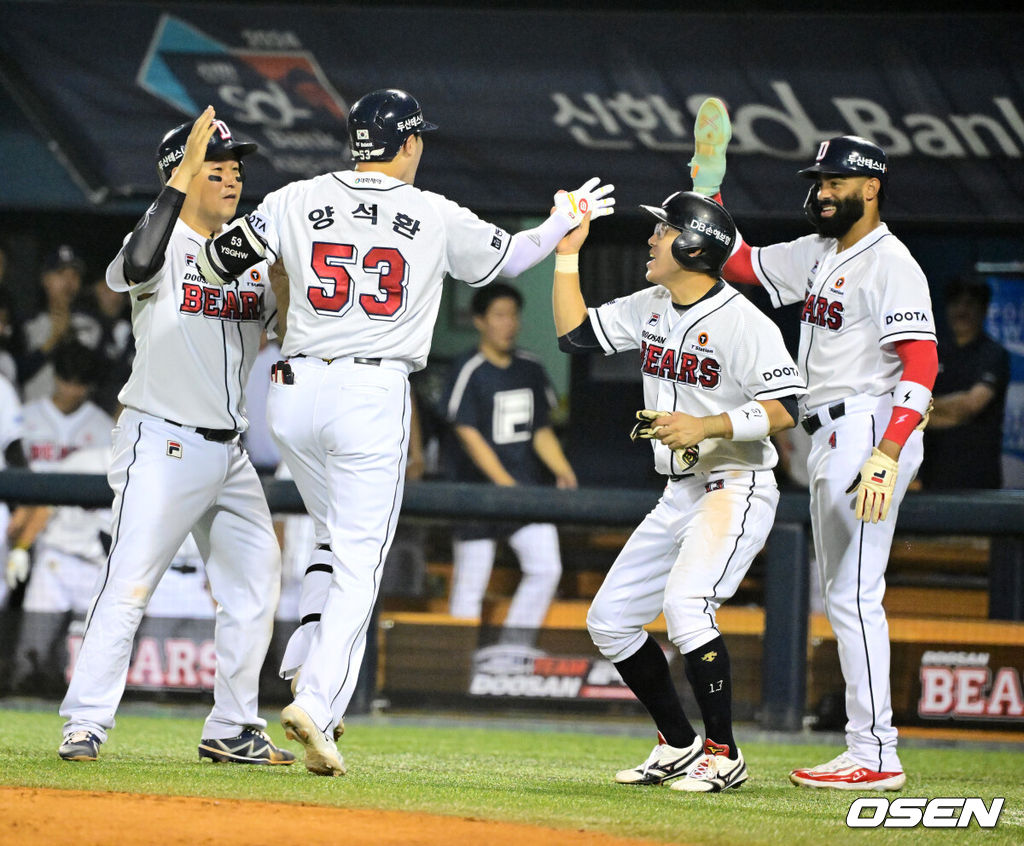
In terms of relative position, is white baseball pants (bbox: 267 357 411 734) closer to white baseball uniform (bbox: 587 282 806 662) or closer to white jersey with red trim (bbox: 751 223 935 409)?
white baseball uniform (bbox: 587 282 806 662)

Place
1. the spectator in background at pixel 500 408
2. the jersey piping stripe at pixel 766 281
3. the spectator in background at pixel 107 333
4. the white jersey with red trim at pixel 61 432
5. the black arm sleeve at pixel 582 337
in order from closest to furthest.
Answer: the black arm sleeve at pixel 582 337, the jersey piping stripe at pixel 766 281, the spectator in background at pixel 500 408, the white jersey with red trim at pixel 61 432, the spectator in background at pixel 107 333

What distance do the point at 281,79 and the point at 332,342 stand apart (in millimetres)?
4097

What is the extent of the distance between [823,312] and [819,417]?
30cm

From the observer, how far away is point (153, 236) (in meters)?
3.88

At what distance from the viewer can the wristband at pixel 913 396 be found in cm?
399

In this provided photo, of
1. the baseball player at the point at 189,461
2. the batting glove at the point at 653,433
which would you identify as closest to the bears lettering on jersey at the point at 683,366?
the batting glove at the point at 653,433

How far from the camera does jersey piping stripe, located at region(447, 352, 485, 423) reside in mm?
6711

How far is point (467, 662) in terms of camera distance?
5926 millimetres

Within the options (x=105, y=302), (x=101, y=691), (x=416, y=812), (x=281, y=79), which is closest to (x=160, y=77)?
(x=281, y=79)

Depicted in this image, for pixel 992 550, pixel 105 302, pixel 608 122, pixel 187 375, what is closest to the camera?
pixel 187 375

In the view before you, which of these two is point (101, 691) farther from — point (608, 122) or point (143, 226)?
point (608, 122)

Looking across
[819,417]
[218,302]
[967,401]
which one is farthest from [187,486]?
[967,401]

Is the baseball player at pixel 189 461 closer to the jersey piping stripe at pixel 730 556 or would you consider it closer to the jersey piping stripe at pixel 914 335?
the jersey piping stripe at pixel 730 556

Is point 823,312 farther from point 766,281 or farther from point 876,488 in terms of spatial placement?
point 876,488
